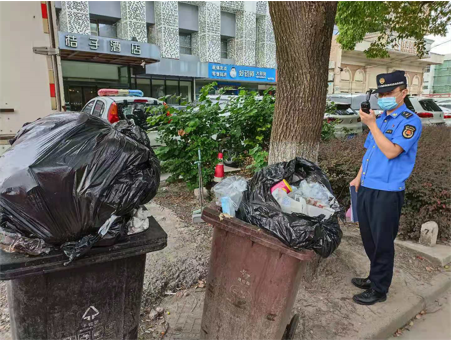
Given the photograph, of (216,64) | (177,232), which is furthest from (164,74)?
(177,232)

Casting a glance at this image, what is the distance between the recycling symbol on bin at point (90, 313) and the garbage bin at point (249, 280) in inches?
27.6

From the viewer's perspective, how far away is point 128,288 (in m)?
1.80

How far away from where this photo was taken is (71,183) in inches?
57.7

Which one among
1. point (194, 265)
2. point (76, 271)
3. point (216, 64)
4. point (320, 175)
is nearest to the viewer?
point (76, 271)

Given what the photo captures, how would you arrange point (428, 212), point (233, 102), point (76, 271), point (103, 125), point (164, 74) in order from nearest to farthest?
point (76, 271) → point (103, 125) → point (428, 212) → point (233, 102) → point (164, 74)

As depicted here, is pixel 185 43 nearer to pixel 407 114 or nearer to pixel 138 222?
pixel 407 114

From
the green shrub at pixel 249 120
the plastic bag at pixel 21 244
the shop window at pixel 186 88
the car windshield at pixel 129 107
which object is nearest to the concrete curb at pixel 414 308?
the plastic bag at pixel 21 244

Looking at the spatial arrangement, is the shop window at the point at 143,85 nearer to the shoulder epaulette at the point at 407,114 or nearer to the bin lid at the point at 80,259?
the shoulder epaulette at the point at 407,114

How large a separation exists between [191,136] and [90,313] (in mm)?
3305

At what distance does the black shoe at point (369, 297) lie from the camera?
9.06 feet

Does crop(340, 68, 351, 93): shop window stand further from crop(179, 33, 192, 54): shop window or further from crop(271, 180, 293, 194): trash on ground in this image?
crop(271, 180, 293, 194): trash on ground

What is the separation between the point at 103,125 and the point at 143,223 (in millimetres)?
566

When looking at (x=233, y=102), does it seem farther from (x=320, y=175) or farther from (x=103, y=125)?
(x=103, y=125)

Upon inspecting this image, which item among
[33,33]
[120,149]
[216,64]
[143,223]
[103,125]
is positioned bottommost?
[143,223]
